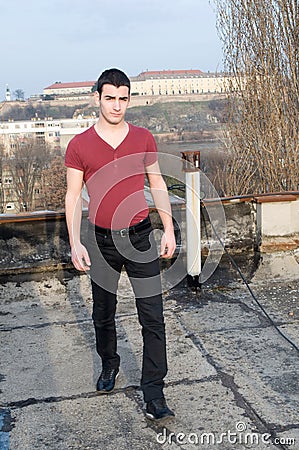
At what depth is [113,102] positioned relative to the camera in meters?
2.84

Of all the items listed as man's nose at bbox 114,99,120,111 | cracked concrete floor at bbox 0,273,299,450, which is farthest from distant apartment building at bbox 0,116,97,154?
man's nose at bbox 114,99,120,111

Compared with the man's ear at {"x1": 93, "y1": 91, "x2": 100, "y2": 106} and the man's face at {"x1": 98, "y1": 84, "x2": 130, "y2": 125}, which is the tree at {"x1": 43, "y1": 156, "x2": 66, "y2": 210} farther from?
the man's face at {"x1": 98, "y1": 84, "x2": 130, "y2": 125}

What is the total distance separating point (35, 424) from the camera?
2924mm

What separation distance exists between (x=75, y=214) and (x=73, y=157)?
1.02ft

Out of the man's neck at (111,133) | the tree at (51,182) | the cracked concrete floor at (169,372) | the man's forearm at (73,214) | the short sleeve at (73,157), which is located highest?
the man's neck at (111,133)

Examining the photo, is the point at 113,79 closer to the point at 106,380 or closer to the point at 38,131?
the point at 106,380

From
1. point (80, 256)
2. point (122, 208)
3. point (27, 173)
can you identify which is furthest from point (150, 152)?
point (27, 173)

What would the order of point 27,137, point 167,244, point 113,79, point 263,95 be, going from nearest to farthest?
point 113,79, point 167,244, point 263,95, point 27,137

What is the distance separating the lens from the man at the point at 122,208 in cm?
289

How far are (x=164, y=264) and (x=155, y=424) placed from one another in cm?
257

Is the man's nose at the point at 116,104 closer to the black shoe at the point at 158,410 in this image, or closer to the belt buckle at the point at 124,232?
the belt buckle at the point at 124,232

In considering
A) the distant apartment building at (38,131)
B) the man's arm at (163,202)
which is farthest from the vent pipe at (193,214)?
the distant apartment building at (38,131)

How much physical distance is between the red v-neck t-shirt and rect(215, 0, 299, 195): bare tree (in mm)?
4414

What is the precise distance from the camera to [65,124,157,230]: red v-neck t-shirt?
9.48 feet
